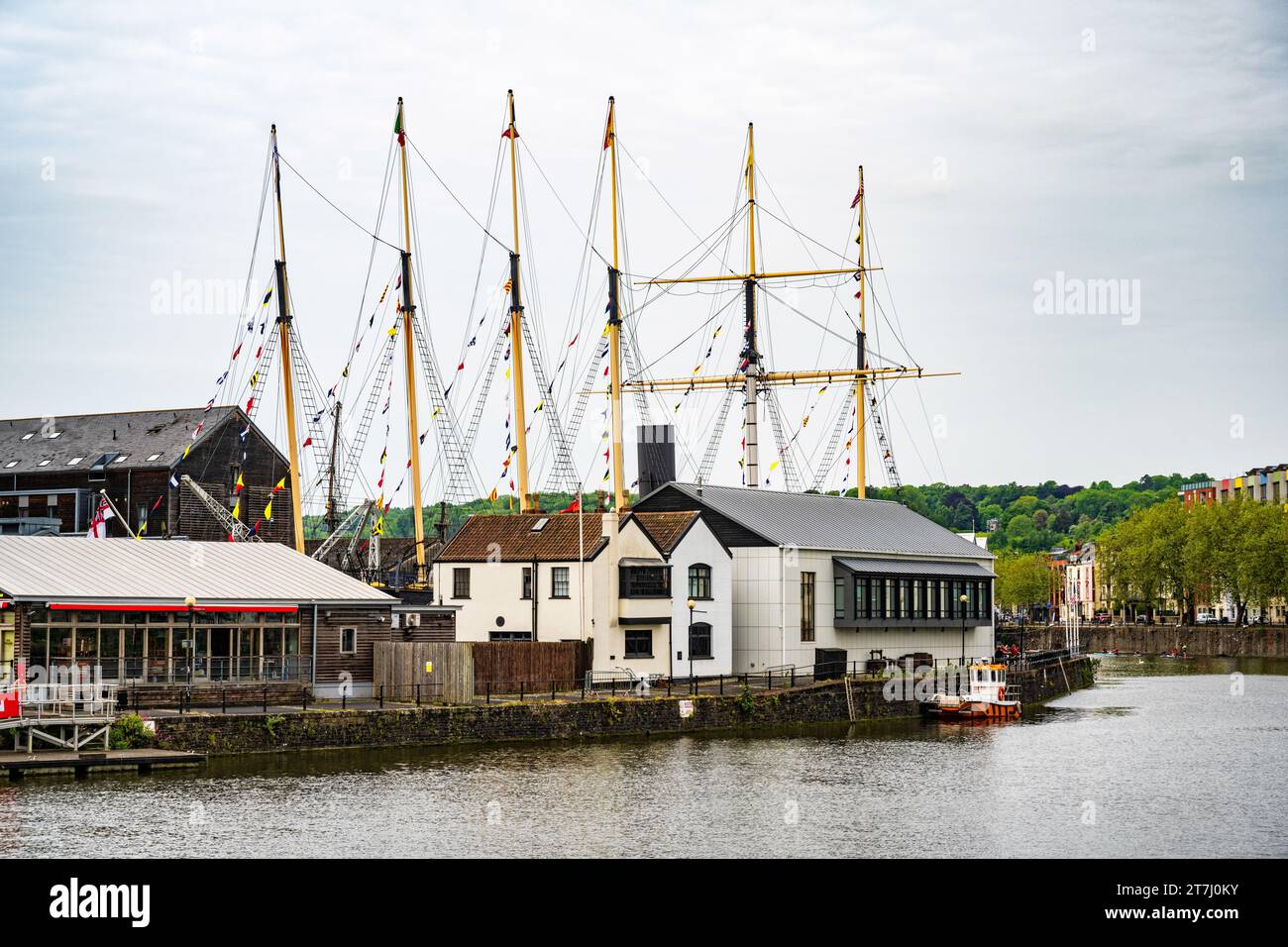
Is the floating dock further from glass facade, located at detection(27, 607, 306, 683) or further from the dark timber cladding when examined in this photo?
the dark timber cladding

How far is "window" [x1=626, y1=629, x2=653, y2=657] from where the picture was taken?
210ft

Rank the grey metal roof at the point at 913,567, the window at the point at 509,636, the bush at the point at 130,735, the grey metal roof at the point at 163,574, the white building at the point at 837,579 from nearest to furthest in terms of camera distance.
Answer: the bush at the point at 130,735
the grey metal roof at the point at 163,574
the window at the point at 509,636
the white building at the point at 837,579
the grey metal roof at the point at 913,567

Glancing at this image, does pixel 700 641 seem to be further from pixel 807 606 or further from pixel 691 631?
pixel 807 606

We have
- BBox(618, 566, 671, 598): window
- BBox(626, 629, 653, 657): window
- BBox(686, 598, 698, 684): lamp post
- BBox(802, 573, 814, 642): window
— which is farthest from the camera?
BBox(802, 573, 814, 642): window

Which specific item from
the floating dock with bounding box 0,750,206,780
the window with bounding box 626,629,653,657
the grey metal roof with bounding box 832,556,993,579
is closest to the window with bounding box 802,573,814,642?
the grey metal roof with bounding box 832,556,993,579

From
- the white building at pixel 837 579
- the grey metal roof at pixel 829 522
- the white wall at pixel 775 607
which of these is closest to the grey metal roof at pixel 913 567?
the white building at pixel 837 579

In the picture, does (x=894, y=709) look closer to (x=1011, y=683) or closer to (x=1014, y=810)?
(x=1011, y=683)

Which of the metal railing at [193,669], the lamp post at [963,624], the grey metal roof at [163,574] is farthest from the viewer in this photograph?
the lamp post at [963,624]

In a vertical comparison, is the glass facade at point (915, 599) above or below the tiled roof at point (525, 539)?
below

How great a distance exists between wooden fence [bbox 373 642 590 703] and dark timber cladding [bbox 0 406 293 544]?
122 ft

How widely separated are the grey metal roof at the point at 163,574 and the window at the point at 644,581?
11410mm

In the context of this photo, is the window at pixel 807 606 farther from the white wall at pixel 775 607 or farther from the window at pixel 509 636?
the window at pixel 509 636

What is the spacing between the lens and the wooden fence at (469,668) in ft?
176
